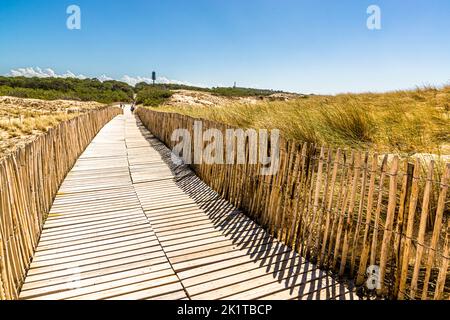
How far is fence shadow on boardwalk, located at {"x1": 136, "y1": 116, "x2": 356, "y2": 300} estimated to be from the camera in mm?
2965

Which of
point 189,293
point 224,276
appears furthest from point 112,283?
point 224,276

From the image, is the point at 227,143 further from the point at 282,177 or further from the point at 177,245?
the point at 177,245

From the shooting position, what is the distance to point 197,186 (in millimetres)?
6359

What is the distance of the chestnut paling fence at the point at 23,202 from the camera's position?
2661mm

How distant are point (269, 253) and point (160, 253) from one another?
1.27m

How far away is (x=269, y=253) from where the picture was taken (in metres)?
3.66

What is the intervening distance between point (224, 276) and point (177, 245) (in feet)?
2.87

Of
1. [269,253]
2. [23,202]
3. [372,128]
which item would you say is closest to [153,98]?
[372,128]

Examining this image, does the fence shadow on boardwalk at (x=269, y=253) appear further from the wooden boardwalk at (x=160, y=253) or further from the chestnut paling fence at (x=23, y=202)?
the chestnut paling fence at (x=23, y=202)

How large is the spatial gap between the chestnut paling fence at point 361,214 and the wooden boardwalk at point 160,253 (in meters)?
0.24

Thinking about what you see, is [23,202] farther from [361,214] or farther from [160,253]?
[361,214]

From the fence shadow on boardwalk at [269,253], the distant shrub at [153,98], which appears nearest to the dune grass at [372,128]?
the fence shadow on boardwalk at [269,253]

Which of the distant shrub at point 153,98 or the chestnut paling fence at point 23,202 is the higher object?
the distant shrub at point 153,98

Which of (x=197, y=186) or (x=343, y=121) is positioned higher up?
(x=343, y=121)
